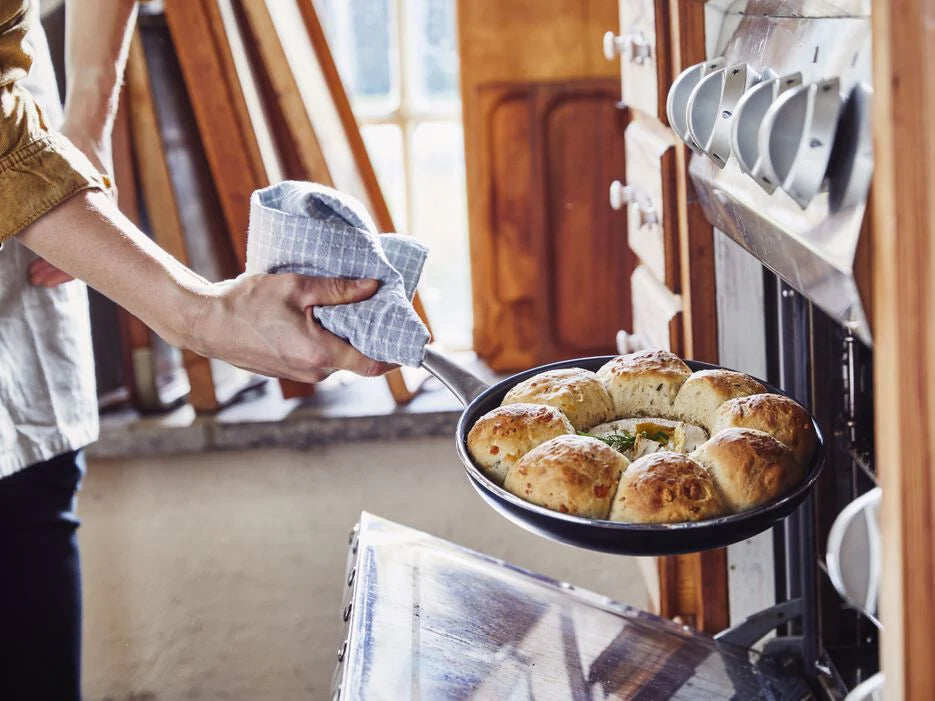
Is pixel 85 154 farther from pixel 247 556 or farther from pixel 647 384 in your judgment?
pixel 247 556

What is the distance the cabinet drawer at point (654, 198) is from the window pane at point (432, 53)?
68cm

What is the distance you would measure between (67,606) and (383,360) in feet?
2.30

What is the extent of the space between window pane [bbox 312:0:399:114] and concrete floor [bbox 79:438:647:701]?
0.68 meters

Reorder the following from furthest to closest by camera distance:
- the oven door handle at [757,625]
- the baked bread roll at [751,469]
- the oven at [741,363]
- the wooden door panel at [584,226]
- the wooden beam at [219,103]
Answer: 1. the wooden door panel at [584,226]
2. the wooden beam at [219,103]
3. the oven door handle at [757,625]
4. the baked bread roll at [751,469]
5. the oven at [741,363]

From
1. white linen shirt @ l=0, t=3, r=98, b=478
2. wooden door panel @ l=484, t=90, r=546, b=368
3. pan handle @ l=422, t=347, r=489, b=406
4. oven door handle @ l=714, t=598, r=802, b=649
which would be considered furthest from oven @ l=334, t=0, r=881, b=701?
wooden door panel @ l=484, t=90, r=546, b=368

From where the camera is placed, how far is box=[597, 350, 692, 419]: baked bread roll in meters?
0.85

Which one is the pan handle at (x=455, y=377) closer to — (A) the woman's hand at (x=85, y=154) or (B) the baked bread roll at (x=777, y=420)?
(B) the baked bread roll at (x=777, y=420)

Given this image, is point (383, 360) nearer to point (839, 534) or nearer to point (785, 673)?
point (839, 534)

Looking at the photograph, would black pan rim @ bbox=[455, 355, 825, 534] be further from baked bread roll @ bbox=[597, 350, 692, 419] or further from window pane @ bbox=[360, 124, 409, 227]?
window pane @ bbox=[360, 124, 409, 227]

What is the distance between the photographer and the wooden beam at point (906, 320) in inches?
19.3

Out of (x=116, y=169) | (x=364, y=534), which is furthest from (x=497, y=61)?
(x=364, y=534)

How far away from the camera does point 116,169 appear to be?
1736mm

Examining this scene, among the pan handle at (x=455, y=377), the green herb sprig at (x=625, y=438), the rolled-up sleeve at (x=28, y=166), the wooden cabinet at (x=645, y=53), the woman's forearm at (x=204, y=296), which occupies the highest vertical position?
the wooden cabinet at (x=645, y=53)

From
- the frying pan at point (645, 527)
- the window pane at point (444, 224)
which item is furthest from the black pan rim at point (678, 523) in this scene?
the window pane at point (444, 224)
